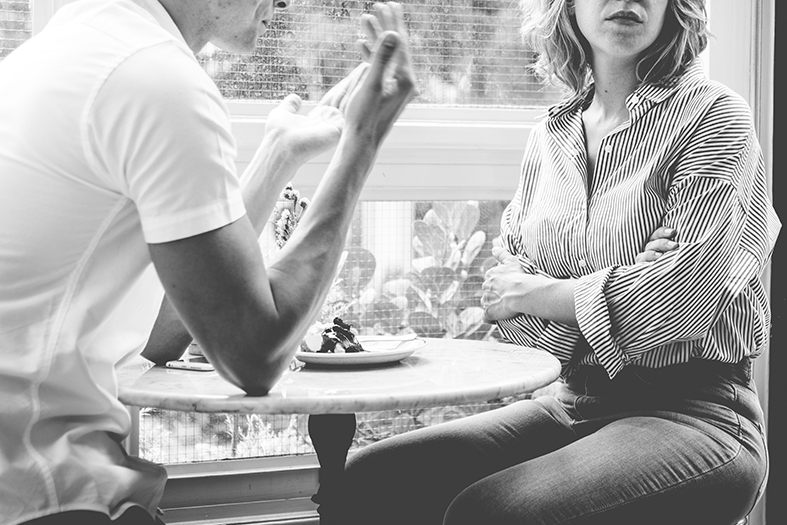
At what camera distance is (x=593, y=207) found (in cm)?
178

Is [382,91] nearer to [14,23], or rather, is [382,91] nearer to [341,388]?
[341,388]

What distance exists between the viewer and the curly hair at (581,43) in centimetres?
180

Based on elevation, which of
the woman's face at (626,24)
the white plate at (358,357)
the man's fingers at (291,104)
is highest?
the woman's face at (626,24)

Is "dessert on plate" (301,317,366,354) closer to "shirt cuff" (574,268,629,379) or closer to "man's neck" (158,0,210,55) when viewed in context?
"shirt cuff" (574,268,629,379)

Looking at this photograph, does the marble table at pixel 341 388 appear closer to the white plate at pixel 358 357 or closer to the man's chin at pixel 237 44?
the white plate at pixel 358 357

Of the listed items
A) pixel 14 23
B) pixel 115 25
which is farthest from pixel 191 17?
pixel 14 23

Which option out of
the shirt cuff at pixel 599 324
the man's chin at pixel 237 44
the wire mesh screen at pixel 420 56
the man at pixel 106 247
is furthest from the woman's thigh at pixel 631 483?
the wire mesh screen at pixel 420 56

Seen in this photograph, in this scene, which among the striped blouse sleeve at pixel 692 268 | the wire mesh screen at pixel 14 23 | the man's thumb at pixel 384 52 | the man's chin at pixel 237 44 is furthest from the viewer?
the wire mesh screen at pixel 14 23

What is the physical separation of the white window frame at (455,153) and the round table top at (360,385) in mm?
746

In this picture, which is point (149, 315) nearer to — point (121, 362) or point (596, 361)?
point (121, 362)

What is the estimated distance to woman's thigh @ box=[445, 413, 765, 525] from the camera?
1.35m

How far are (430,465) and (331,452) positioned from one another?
0.32m

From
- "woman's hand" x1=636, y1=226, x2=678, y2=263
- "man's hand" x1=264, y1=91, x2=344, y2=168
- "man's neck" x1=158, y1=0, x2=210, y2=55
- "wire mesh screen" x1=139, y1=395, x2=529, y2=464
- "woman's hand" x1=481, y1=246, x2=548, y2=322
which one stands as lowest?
"wire mesh screen" x1=139, y1=395, x2=529, y2=464

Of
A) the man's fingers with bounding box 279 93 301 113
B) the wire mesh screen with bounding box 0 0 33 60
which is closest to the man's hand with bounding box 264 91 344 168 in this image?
the man's fingers with bounding box 279 93 301 113
